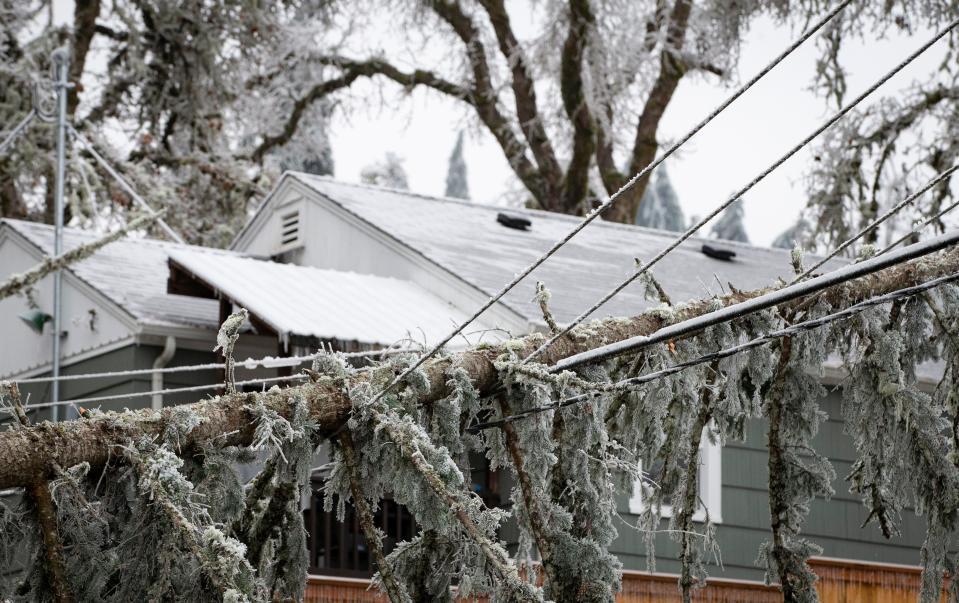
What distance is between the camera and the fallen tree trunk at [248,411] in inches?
162

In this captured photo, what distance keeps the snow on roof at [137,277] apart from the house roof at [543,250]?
1.69 metres

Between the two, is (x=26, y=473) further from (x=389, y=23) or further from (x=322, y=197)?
(x=389, y=23)

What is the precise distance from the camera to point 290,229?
1356 centimetres

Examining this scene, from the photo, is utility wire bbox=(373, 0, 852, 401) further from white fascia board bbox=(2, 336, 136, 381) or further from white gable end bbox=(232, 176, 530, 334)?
white fascia board bbox=(2, 336, 136, 381)

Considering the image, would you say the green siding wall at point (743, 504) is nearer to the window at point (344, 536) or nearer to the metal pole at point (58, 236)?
the metal pole at point (58, 236)

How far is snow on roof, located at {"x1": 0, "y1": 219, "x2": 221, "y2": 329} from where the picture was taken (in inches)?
444

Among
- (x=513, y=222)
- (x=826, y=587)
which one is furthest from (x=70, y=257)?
(x=513, y=222)

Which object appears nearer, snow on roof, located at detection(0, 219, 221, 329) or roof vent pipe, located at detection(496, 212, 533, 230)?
snow on roof, located at detection(0, 219, 221, 329)

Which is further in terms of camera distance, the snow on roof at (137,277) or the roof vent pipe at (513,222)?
the roof vent pipe at (513,222)

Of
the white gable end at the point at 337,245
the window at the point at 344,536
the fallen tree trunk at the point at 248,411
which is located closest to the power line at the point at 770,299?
the fallen tree trunk at the point at 248,411

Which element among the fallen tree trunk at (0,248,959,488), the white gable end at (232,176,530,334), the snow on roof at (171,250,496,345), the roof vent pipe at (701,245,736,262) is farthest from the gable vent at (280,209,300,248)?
the fallen tree trunk at (0,248,959,488)

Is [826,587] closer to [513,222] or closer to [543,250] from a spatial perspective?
[543,250]

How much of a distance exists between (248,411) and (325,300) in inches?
247

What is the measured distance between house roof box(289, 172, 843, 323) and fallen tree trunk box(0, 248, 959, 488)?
5.05m
